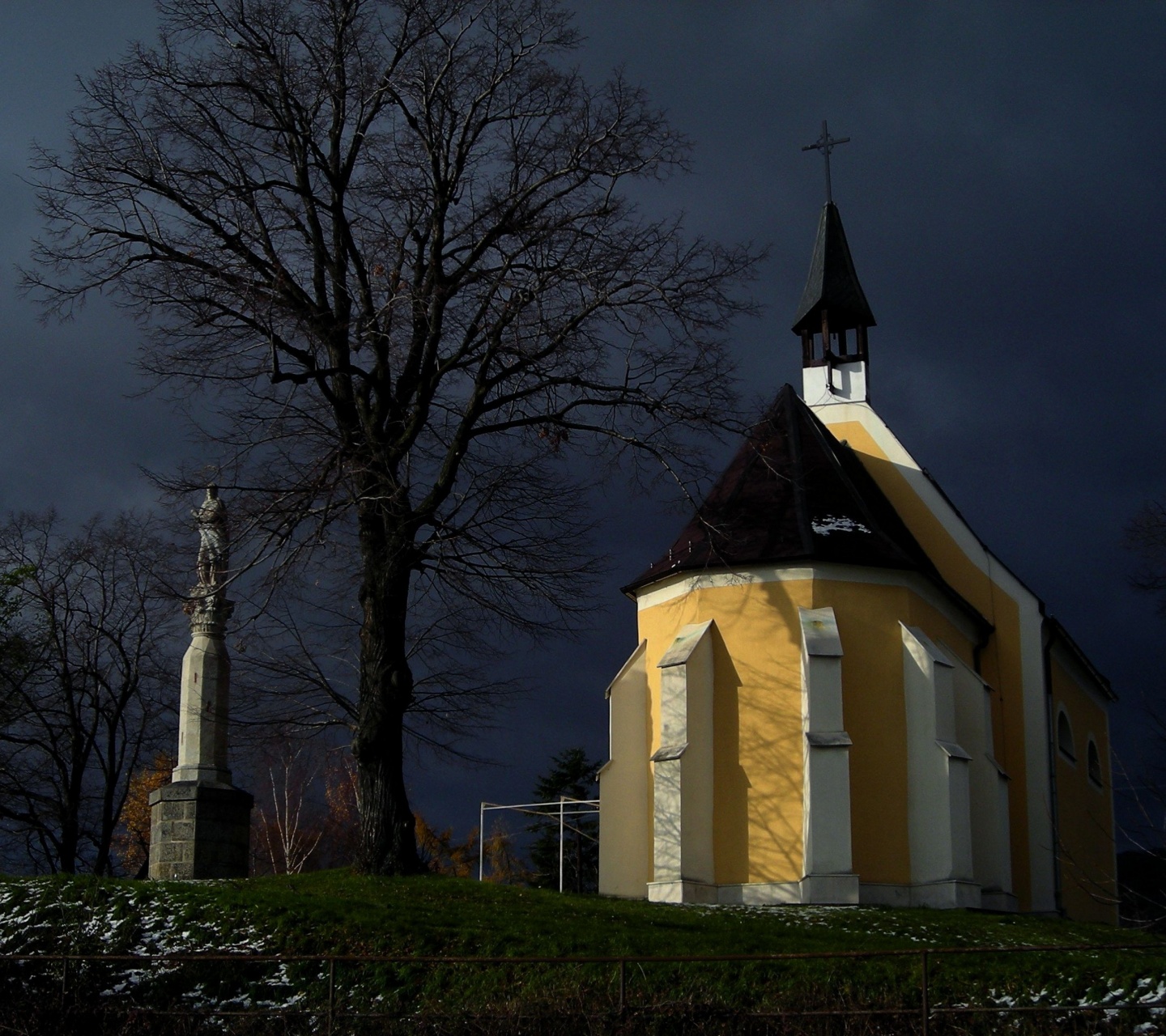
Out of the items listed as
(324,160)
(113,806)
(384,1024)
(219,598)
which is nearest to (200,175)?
(324,160)

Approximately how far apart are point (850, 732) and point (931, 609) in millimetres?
3037

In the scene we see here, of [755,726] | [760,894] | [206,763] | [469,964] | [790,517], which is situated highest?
[790,517]

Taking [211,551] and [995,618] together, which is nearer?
[211,551]

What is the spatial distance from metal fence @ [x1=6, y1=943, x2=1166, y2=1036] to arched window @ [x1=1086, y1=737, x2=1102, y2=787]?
17.2 meters

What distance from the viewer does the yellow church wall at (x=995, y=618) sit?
2392 centimetres

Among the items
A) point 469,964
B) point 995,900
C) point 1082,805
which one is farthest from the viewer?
point 1082,805

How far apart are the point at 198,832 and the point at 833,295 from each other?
17499 mm

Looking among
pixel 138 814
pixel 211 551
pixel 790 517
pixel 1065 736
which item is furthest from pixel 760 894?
pixel 138 814

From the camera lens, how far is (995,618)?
25453 millimetres

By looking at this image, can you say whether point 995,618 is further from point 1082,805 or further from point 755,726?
point 755,726

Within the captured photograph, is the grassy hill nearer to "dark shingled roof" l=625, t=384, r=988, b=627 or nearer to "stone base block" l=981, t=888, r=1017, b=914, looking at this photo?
"stone base block" l=981, t=888, r=1017, b=914

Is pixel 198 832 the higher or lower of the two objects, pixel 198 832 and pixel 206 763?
the lower

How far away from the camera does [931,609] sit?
22578mm

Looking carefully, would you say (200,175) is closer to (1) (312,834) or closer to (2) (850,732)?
(2) (850,732)
